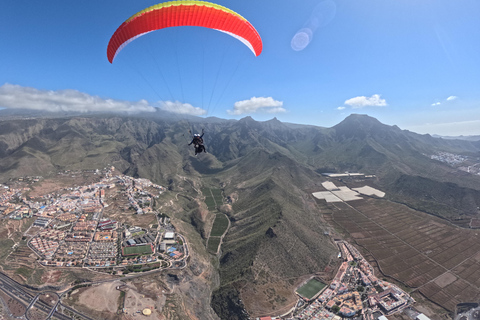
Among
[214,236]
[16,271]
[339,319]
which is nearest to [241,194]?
[214,236]

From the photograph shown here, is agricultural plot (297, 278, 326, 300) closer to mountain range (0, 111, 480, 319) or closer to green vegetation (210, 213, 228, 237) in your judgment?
mountain range (0, 111, 480, 319)

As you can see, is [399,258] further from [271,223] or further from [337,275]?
[271,223]

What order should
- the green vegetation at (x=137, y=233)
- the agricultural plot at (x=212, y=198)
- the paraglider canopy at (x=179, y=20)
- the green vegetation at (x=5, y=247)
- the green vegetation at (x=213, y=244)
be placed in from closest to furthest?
1. the paraglider canopy at (x=179, y=20)
2. the green vegetation at (x=5, y=247)
3. the green vegetation at (x=137, y=233)
4. the green vegetation at (x=213, y=244)
5. the agricultural plot at (x=212, y=198)

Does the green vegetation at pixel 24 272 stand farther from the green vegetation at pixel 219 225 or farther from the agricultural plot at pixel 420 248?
the agricultural plot at pixel 420 248

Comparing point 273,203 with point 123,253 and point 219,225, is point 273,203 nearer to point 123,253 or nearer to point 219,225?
point 219,225

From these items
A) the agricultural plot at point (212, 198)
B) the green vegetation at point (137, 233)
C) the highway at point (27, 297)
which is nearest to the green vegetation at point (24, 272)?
the highway at point (27, 297)

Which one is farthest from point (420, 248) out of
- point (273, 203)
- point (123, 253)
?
point (123, 253)
